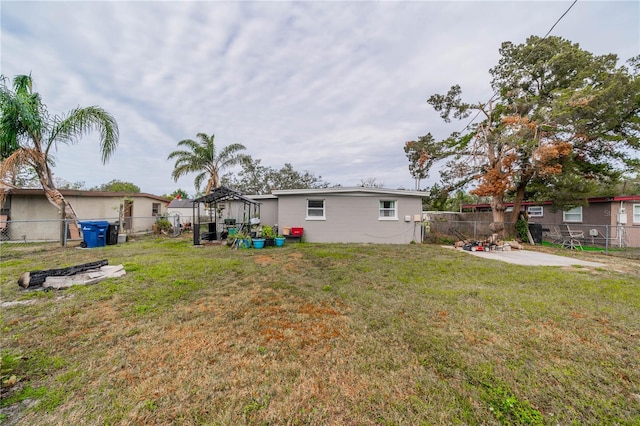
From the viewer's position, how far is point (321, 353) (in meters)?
2.43

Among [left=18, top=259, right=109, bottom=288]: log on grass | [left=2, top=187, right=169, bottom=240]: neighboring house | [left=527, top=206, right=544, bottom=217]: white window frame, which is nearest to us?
[left=18, top=259, right=109, bottom=288]: log on grass

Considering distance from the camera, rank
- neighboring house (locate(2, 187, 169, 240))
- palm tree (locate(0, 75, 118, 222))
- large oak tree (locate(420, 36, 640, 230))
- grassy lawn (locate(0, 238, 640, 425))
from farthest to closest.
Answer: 1. neighboring house (locate(2, 187, 169, 240))
2. large oak tree (locate(420, 36, 640, 230))
3. palm tree (locate(0, 75, 118, 222))
4. grassy lawn (locate(0, 238, 640, 425))

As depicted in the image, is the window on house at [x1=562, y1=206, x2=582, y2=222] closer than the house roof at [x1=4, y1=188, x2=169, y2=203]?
No

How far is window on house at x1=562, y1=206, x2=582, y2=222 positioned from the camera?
12.6m

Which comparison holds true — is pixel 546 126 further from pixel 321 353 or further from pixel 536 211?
pixel 321 353

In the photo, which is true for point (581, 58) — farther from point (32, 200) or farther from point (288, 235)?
point (32, 200)

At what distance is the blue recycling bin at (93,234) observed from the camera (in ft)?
28.7

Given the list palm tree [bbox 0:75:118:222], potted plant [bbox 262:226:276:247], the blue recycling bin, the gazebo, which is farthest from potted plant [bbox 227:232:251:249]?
palm tree [bbox 0:75:118:222]

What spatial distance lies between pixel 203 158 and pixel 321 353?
1608 centimetres

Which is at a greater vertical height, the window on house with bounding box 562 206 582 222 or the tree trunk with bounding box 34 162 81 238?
the tree trunk with bounding box 34 162 81 238

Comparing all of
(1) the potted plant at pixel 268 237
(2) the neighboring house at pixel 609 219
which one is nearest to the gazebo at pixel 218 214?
(1) the potted plant at pixel 268 237

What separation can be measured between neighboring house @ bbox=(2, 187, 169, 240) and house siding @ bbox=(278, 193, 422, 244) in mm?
7035

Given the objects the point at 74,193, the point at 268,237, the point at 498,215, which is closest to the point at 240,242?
the point at 268,237

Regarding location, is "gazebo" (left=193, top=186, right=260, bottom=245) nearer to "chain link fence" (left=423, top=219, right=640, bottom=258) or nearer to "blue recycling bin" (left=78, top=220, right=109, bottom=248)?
"blue recycling bin" (left=78, top=220, right=109, bottom=248)
